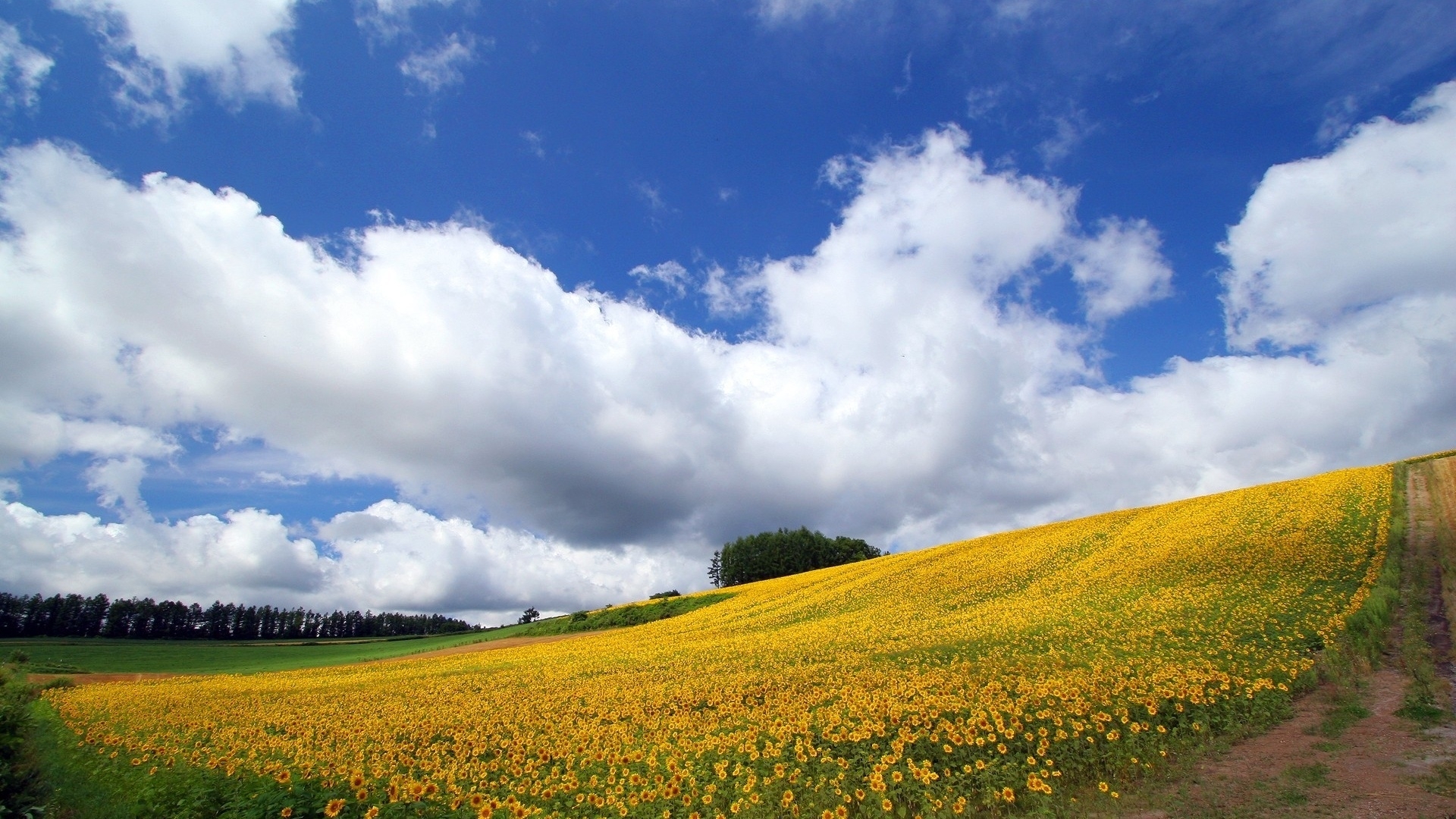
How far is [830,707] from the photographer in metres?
12.2

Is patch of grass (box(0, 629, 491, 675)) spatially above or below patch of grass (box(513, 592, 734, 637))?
below

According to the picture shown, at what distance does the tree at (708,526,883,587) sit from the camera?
114188 mm

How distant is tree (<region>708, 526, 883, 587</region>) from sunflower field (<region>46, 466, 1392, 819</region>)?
278 feet

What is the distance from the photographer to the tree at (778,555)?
114 meters

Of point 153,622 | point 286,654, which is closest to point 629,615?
point 286,654

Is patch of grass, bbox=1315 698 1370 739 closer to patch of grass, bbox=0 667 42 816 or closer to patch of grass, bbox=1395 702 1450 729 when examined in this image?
patch of grass, bbox=1395 702 1450 729

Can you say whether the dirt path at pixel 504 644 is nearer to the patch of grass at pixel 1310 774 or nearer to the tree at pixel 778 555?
the patch of grass at pixel 1310 774

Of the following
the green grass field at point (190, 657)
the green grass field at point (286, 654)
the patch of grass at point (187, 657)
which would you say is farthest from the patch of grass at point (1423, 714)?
the patch of grass at point (187, 657)

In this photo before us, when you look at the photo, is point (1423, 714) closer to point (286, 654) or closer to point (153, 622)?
point (286, 654)

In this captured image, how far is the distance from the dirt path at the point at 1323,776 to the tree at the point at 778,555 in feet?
344

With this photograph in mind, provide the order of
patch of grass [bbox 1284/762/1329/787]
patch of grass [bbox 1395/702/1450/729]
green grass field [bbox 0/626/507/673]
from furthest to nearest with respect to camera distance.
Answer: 1. green grass field [bbox 0/626/507/673]
2. patch of grass [bbox 1395/702/1450/729]
3. patch of grass [bbox 1284/762/1329/787]

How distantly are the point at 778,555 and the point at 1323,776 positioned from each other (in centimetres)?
10805

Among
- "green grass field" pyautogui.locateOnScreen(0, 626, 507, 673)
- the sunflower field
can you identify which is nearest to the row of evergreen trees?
"green grass field" pyautogui.locateOnScreen(0, 626, 507, 673)

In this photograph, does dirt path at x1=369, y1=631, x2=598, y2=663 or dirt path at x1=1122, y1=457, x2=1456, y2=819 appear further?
dirt path at x1=369, y1=631, x2=598, y2=663
